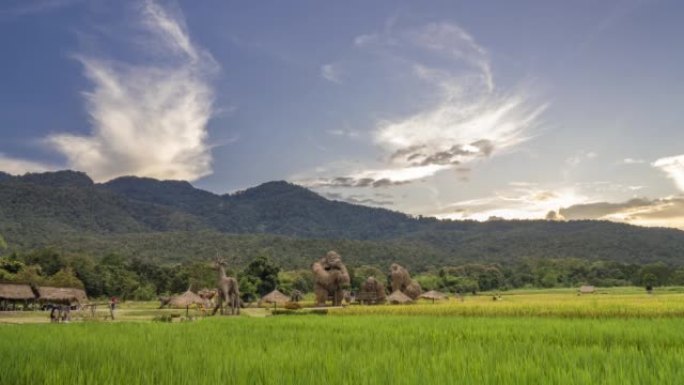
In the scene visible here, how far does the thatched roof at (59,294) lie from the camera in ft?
175

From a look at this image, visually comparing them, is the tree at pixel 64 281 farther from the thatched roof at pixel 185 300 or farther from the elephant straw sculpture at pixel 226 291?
the elephant straw sculpture at pixel 226 291

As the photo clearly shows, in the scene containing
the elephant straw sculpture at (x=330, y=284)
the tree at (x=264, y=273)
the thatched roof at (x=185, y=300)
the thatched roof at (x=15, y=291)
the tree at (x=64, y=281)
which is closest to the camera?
the thatched roof at (x=185, y=300)

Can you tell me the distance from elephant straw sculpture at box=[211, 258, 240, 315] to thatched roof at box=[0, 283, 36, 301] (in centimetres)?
2373

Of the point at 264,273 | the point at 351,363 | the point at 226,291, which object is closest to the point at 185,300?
the point at 226,291

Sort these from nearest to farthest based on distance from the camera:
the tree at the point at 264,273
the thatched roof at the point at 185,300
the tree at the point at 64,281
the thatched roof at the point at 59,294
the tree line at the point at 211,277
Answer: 1. the thatched roof at the point at 185,300
2. the thatched roof at the point at 59,294
3. the tree at the point at 64,281
4. the tree line at the point at 211,277
5. the tree at the point at 264,273

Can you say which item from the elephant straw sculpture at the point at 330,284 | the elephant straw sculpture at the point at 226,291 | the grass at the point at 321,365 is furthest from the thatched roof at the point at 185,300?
the grass at the point at 321,365

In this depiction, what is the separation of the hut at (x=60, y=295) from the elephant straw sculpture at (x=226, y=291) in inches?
953

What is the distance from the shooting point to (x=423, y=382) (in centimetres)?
551

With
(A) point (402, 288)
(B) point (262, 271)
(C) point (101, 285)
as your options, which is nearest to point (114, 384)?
(A) point (402, 288)

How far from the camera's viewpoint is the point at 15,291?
5084cm

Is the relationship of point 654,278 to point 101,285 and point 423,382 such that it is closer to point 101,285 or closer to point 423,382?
point 101,285

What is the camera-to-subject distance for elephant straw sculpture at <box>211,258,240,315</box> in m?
38.8

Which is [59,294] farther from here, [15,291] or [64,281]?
[64,281]

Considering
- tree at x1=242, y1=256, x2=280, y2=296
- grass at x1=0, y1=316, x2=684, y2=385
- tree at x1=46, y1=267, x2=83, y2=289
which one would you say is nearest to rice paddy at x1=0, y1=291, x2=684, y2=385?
grass at x1=0, y1=316, x2=684, y2=385
